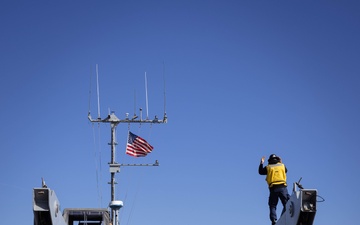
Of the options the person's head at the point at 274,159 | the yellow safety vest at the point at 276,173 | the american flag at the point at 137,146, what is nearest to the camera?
the yellow safety vest at the point at 276,173

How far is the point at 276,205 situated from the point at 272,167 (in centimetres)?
89

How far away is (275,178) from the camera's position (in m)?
15.8

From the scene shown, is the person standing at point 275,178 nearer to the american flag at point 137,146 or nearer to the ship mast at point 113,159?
the ship mast at point 113,159

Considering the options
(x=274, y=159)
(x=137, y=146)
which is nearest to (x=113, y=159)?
(x=137, y=146)

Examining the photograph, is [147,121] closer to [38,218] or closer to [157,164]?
[157,164]

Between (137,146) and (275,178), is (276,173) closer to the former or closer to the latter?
(275,178)

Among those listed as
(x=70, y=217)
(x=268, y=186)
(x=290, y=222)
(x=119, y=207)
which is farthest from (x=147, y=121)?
(x=290, y=222)

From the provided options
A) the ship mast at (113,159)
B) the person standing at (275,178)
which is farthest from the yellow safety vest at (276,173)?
the ship mast at (113,159)

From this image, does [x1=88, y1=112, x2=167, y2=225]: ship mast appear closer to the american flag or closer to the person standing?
the american flag

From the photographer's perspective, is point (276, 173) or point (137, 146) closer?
point (276, 173)

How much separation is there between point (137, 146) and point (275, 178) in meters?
10.1

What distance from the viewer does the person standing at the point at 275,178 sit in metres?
15.8

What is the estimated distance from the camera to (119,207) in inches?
811

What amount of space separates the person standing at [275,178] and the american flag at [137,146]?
9.81m
